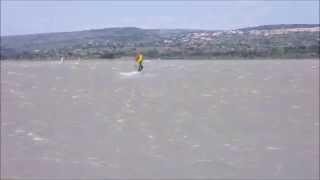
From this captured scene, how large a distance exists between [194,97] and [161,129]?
9084 millimetres

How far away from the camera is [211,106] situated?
2141 centimetres

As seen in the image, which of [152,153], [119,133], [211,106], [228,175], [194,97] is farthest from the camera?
[194,97]

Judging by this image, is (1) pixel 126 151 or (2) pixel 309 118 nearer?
(1) pixel 126 151

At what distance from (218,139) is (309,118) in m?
4.53

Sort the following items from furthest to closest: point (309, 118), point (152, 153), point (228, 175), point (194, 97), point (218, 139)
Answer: point (194, 97)
point (309, 118)
point (218, 139)
point (152, 153)
point (228, 175)

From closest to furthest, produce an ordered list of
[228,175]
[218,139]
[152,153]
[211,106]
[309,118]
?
[228,175] → [152,153] → [218,139] → [309,118] → [211,106]

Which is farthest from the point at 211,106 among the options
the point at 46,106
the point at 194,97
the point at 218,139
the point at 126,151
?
the point at 126,151

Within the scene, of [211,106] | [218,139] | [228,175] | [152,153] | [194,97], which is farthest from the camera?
[194,97]

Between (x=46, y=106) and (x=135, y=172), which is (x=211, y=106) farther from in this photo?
(x=135, y=172)

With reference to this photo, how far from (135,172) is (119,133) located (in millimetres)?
3993

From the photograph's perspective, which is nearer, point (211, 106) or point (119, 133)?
point (119, 133)

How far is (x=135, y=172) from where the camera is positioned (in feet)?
37.4

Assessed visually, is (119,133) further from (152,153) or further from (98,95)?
(98,95)

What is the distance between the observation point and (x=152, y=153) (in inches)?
510
